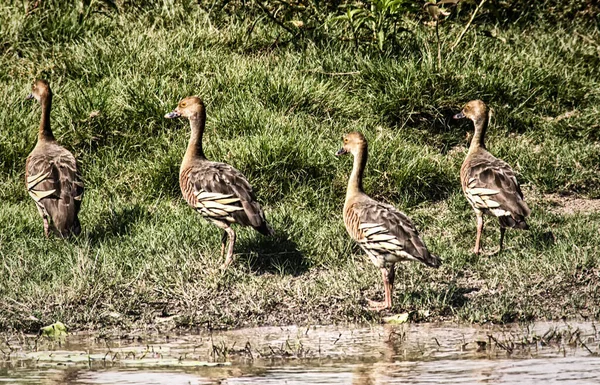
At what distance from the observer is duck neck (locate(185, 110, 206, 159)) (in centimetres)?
912

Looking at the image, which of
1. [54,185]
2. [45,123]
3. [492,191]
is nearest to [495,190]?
[492,191]

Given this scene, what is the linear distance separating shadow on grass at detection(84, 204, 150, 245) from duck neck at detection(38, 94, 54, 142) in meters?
0.94

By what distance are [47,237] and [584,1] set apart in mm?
7657

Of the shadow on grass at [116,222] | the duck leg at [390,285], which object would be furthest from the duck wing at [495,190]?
the shadow on grass at [116,222]

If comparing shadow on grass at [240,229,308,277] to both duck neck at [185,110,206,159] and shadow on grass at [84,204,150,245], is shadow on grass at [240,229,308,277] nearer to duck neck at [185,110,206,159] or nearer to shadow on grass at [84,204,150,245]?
duck neck at [185,110,206,159]

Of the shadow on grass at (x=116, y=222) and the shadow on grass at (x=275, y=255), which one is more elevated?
the shadow on grass at (x=116, y=222)

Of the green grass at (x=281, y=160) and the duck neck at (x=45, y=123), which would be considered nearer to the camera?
the green grass at (x=281, y=160)

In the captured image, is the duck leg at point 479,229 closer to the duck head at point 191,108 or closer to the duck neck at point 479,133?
the duck neck at point 479,133

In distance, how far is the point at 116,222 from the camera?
9258 mm

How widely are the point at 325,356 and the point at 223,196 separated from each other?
2.37 m

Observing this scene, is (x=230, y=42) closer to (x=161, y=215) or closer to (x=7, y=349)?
(x=161, y=215)

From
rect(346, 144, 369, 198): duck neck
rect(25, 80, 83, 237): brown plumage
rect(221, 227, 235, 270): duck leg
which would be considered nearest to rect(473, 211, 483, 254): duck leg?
rect(346, 144, 369, 198): duck neck

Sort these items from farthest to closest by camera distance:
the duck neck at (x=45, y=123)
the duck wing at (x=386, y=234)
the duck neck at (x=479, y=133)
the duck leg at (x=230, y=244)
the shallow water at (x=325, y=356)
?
the duck neck at (x=45, y=123) < the duck neck at (x=479, y=133) < the duck leg at (x=230, y=244) < the duck wing at (x=386, y=234) < the shallow water at (x=325, y=356)

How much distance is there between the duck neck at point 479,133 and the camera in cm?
954
